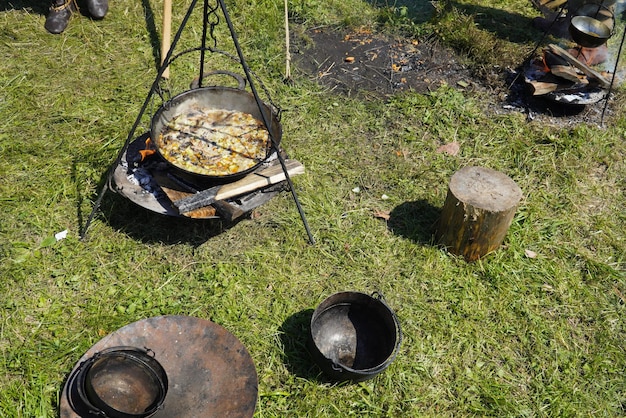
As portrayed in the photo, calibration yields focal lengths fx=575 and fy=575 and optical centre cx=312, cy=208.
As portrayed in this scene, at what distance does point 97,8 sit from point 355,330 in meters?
5.85

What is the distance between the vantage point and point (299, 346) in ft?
15.5

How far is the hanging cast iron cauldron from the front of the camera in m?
4.54

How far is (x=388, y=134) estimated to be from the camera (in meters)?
6.72

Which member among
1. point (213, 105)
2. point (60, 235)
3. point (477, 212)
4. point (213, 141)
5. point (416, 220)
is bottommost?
point (416, 220)

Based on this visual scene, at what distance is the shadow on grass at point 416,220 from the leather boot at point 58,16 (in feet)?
17.0

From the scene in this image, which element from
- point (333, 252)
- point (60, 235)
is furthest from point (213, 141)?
point (60, 235)

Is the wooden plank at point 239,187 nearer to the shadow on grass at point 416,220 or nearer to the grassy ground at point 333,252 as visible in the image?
the grassy ground at point 333,252

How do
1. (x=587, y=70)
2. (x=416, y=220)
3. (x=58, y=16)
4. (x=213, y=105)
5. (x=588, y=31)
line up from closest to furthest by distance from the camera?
(x=213, y=105), (x=416, y=220), (x=587, y=70), (x=588, y=31), (x=58, y=16)

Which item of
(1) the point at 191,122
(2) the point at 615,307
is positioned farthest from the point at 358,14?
(2) the point at 615,307

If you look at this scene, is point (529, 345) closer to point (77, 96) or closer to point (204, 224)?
point (204, 224)

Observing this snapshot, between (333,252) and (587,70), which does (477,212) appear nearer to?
(333,252)

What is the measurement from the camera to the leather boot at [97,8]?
25.7ft

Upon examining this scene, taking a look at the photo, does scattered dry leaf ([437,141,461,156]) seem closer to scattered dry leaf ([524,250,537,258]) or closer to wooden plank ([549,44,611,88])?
scattered dry leaf ([524,250,537,258])

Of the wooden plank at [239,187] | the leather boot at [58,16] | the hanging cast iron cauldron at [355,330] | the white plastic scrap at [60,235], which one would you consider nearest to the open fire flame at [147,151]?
the wooden plank at [239,187]
